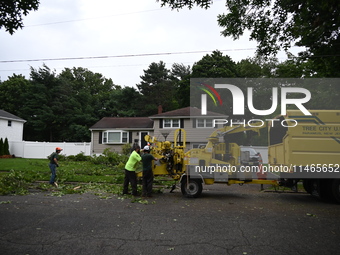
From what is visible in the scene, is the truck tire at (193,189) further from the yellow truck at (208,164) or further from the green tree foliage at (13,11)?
the green tree foliage at (13,11)

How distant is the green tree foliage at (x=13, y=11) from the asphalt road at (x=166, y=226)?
4.13 m

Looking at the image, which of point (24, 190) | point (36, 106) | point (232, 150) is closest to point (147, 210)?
point (232, 150)

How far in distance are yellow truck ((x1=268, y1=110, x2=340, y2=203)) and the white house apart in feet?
108

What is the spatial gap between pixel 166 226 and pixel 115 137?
91.7 ft

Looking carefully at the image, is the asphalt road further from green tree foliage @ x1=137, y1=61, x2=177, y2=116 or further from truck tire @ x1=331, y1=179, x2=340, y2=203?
green tree foliage @ x1=137, y1=61, x2=177, y2=116

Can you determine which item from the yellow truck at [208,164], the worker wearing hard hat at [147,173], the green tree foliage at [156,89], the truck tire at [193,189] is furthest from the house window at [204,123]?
the worker wearing hard hat at [147,173]

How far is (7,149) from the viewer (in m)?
30.2

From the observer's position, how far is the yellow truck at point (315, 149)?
9.82 m

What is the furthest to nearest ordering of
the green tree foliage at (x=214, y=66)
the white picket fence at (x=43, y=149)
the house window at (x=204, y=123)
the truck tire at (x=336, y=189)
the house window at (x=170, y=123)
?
the green tree foliage at (x=214, y=66)
the house window at (x=170, y=123)
the house window at (x=204, y=123)
the white picket fence at (x=43, y=149)
the truck tire at (x=336, y=189)

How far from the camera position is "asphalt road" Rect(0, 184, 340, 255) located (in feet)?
17.1

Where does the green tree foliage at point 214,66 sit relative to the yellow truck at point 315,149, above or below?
above

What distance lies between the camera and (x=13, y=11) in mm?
5609

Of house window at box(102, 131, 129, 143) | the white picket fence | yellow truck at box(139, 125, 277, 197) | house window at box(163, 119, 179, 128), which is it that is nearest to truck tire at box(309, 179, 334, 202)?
yellow truck at box(139, 125, 277, 197)

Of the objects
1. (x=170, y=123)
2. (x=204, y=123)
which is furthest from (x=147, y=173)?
(x=170, y=123)
